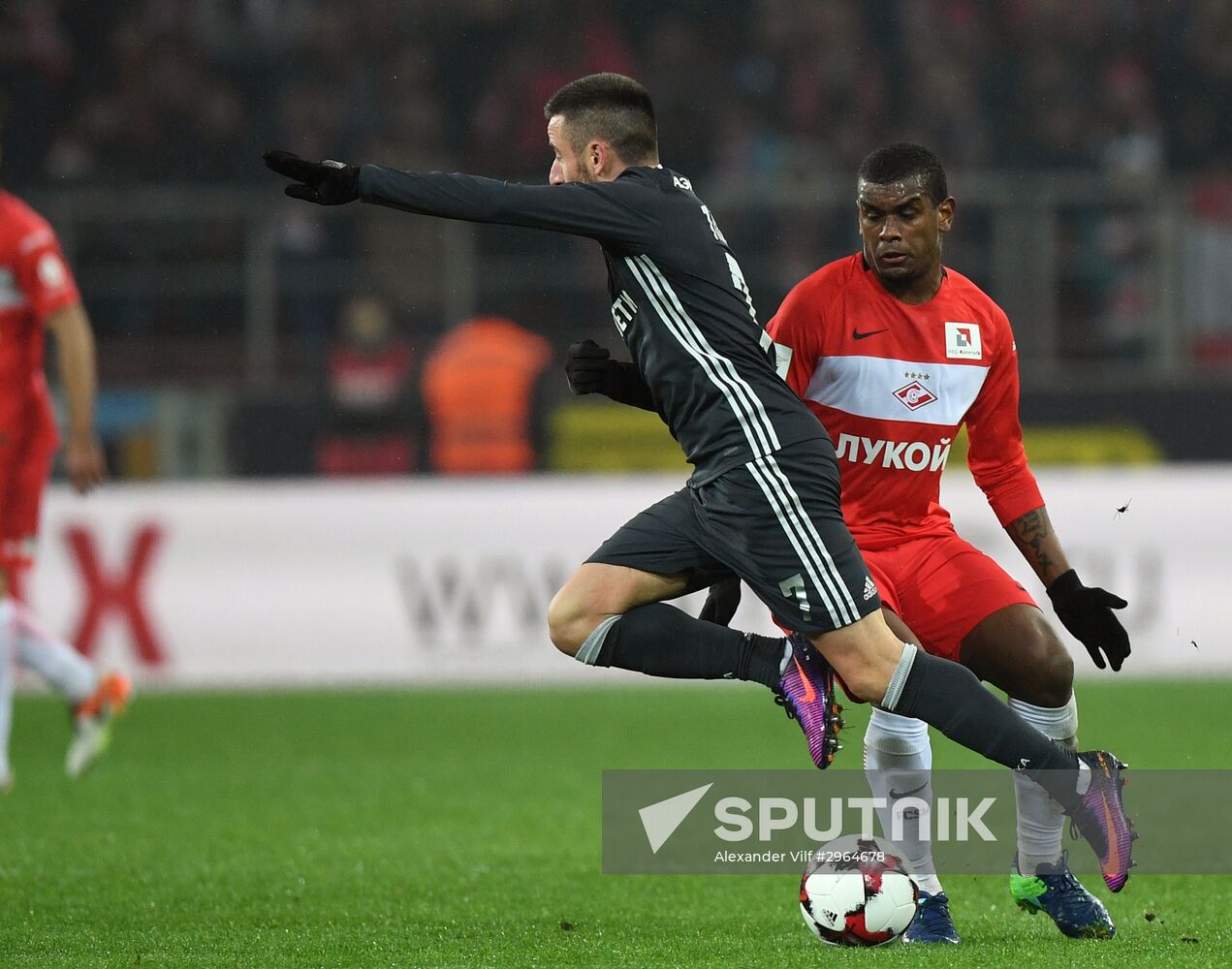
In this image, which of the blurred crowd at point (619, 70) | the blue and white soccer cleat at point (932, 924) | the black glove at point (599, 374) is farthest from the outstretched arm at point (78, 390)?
the blurred crowd at point (619, 70)

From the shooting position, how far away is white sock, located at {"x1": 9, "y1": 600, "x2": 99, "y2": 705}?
7203 mm

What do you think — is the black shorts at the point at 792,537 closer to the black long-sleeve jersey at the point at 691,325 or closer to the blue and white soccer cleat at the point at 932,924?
the black long-sleeve jersey at the point at 691,325

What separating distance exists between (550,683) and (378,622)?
1.02 metres

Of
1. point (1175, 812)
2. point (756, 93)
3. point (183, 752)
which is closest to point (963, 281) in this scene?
point (1175, 812)

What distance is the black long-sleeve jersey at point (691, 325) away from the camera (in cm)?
420

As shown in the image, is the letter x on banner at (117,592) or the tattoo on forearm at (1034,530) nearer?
the tattoo on forearm at (1034,530)

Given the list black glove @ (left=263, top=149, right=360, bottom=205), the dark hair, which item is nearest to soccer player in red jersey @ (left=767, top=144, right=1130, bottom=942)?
the dark hair

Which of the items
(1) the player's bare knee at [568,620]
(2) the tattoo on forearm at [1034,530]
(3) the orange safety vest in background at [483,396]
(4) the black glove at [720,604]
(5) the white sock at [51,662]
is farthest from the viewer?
(3) the orange safety vest in background at [483,396]

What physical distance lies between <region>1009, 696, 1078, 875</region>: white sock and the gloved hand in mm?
1270

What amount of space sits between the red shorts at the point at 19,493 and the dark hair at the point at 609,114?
3360mm

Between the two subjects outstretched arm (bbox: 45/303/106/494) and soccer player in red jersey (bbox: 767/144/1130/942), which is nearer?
soccer player in red jersey (bbox: 767/144/1130/942)

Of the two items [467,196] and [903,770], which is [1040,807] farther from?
[467,196]

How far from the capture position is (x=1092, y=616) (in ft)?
15.1

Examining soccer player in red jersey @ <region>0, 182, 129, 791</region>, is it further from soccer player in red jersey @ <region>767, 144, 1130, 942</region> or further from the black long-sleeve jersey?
soccer player in red jersey @ <region>767, 144, 1130, 942</region>
